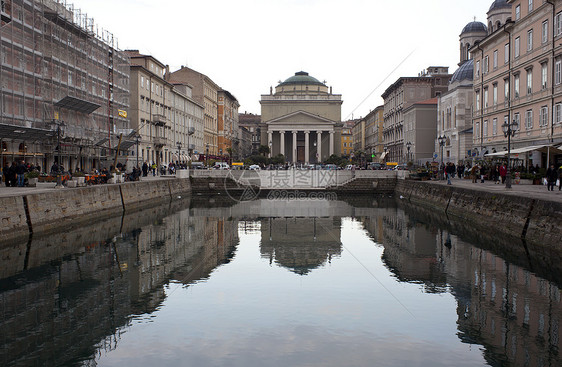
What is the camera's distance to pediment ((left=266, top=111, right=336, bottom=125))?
10350 centimetres

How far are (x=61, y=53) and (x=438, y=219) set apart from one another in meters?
30.5

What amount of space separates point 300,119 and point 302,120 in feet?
1.56

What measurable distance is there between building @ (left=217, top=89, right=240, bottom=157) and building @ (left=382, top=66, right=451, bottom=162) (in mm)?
31313

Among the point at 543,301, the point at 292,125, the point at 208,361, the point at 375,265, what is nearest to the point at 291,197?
the point at 375,265

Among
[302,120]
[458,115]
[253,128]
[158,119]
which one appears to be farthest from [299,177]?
[253,128]

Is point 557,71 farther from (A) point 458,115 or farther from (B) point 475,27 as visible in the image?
(B) point 475,27

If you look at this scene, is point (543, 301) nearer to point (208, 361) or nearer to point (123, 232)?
point (208, 361)

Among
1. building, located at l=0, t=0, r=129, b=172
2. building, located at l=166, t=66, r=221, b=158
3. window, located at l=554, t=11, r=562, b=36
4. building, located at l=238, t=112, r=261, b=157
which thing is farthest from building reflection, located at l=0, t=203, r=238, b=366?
building, located at l=238, t=112, r=261, b=157

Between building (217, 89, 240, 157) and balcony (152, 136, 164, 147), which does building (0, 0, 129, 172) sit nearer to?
balcony (152, 136, 164, 147)

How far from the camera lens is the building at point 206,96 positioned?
3469 inches

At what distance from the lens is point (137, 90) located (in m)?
58.4

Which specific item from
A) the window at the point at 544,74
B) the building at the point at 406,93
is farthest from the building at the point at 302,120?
the window at the point at 544,74

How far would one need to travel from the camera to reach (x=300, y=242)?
2130 centimetres

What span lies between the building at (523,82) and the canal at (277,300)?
15675 millimetres
